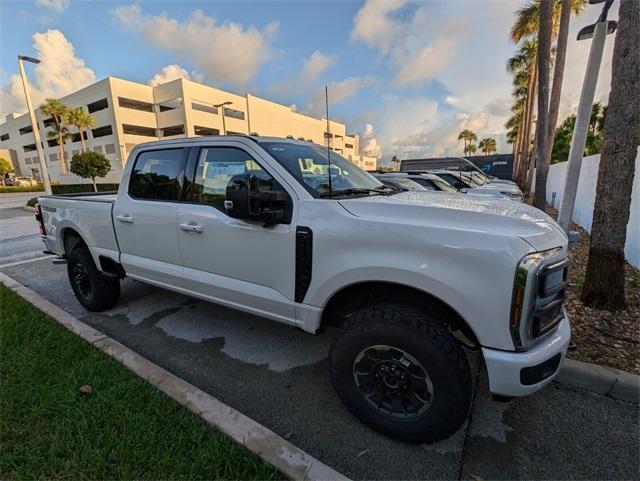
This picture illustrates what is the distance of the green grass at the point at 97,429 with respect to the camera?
1.85 metres

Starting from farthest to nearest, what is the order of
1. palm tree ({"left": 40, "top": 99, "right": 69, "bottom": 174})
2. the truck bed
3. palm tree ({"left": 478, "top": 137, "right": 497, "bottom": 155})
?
1. palm tree ({"left": 478, "top": 137, "right": 497, "bottom": 155})
2. palm tree ({"left": 40, "top": 99, "right": 69, "bottom": 174})
3. the truck bed

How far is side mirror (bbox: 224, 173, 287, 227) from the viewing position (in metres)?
2.16

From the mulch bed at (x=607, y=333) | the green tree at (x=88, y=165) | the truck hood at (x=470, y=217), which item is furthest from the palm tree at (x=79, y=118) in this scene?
the mulch bed at (x=607, y=333)

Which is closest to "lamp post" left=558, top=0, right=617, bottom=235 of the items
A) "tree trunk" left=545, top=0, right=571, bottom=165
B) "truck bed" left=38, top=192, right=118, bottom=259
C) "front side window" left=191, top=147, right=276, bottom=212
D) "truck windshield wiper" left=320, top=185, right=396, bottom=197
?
"truck windshield wiper" left=320, top=185, right=396, bottom=197

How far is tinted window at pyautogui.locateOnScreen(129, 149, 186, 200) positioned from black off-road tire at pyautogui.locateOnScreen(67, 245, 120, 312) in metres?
1.22

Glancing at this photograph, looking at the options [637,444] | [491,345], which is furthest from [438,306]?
[637,444]

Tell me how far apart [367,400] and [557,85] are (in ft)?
49.2

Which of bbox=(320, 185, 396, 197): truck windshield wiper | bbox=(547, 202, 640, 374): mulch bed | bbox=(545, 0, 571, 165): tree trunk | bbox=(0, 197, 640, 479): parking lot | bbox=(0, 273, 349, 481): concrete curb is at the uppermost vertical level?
bbox=(545, 0, 571, 165): tree trunk

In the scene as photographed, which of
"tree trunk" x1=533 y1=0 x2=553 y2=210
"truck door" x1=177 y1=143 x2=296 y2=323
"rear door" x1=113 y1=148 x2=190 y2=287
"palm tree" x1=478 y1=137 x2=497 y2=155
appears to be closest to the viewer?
"truck door" x1=177 y1=143 x2=296 y2=323

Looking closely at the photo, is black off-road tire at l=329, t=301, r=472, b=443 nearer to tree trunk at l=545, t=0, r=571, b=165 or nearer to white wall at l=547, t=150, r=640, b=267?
white wall at l=547, t=150, r=640, b=267

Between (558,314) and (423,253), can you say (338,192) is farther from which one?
(558,314)

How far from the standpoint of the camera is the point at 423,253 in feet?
6.22

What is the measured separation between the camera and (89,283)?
4121mm

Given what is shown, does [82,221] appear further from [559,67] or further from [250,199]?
[559,67]
